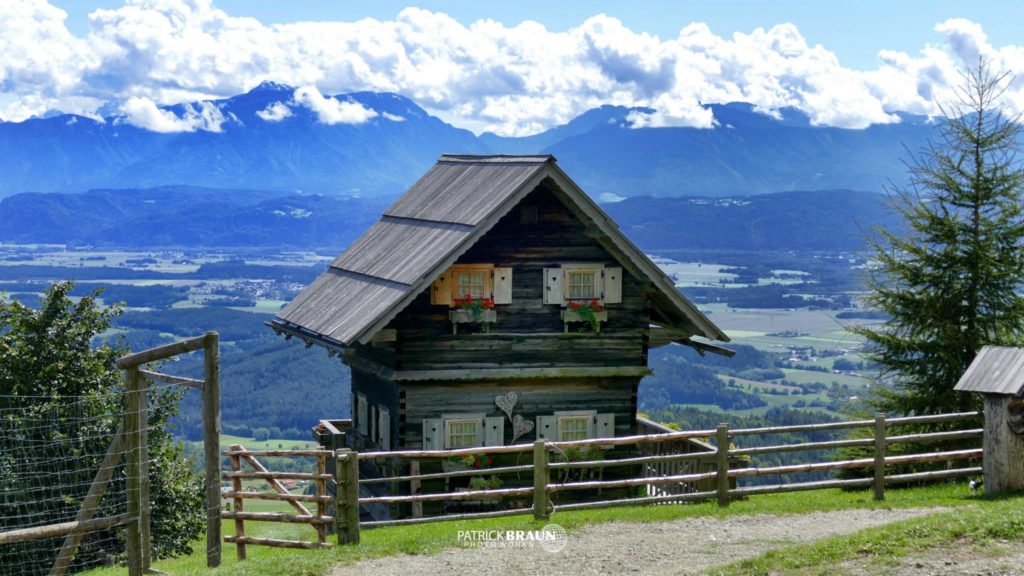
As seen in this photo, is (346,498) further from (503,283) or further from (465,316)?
(503,283)

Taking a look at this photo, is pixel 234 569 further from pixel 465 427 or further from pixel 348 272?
pixel 348 272

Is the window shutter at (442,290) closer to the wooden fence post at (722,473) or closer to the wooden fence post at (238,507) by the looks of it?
the wooden fence post at (238,507)

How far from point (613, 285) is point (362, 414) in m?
6.43

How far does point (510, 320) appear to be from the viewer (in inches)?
985

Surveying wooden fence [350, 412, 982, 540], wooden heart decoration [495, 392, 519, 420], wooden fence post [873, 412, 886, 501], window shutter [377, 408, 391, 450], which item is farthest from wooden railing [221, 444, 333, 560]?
wooden fence post [873, 412, 886, 501]

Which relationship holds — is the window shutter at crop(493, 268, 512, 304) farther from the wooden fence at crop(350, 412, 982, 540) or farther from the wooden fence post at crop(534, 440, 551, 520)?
the wooden fence post at crop(534, 440, 551, 520)

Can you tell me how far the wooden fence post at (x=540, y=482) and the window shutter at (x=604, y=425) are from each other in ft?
22.0

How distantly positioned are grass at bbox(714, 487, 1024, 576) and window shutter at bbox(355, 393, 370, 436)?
13.1 meters

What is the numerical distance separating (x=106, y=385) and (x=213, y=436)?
56.2 ft

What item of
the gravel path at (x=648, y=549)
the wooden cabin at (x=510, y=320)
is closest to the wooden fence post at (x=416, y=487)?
the wooden cabin at (x=510, y=320)

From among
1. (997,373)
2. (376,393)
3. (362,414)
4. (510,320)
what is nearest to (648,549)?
(997,373)

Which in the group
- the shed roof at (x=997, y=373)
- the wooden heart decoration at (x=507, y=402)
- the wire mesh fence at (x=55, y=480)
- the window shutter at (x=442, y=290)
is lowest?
the wire mesh fence at (x=55, y=480)

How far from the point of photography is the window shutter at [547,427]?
82.5 ft

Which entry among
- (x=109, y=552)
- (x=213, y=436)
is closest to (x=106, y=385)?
(x=109, y=552)
